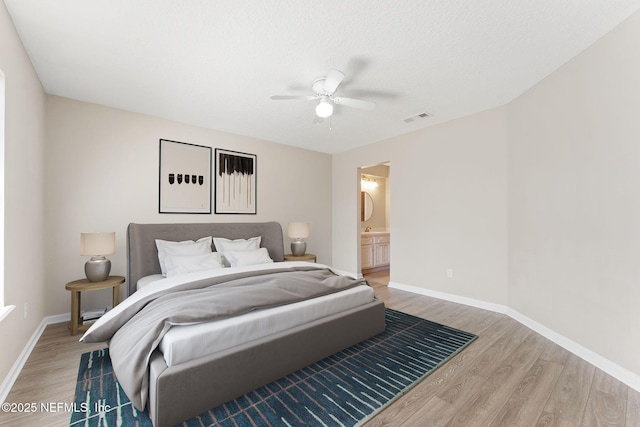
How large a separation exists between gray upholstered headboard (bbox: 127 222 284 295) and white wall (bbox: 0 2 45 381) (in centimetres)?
84

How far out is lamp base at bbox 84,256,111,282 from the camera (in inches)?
119

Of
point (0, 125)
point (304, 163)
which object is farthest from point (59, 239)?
point (304, 163)

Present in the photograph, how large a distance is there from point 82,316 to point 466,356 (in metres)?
4.04

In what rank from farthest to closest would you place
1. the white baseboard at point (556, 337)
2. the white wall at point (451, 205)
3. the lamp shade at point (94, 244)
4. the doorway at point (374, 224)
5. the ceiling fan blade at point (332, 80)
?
1. the doorway at point (374, 224)
2. the white wall at point (451, 205)
3. the lamp shade at point (94, 244)
4. the ceiling fan blade at point (332, 80)
5. the white baseboard at point (556, 337)

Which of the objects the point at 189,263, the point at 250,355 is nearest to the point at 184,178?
the point at 189,263

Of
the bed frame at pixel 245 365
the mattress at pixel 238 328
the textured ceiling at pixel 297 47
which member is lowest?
the bed frame at pixel 245 365

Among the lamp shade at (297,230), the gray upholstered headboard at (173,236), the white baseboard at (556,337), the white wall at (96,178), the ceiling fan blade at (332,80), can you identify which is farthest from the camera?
the lamp shade at (297,230)

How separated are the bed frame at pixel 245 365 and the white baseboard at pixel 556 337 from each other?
1.68m

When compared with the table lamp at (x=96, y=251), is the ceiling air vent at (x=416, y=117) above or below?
above

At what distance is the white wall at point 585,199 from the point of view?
2082 mm

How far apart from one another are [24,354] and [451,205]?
4.98 metres

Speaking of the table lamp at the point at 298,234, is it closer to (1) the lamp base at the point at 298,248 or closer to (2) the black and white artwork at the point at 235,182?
(1) the lamp base at the point at 298,248

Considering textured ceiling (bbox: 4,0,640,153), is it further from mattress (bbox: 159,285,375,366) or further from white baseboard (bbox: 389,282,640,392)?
white baseboard (bbox: 389,282,640,392)

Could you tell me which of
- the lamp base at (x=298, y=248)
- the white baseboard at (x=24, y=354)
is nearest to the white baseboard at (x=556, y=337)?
the lamp base at (x=298, y=248)
